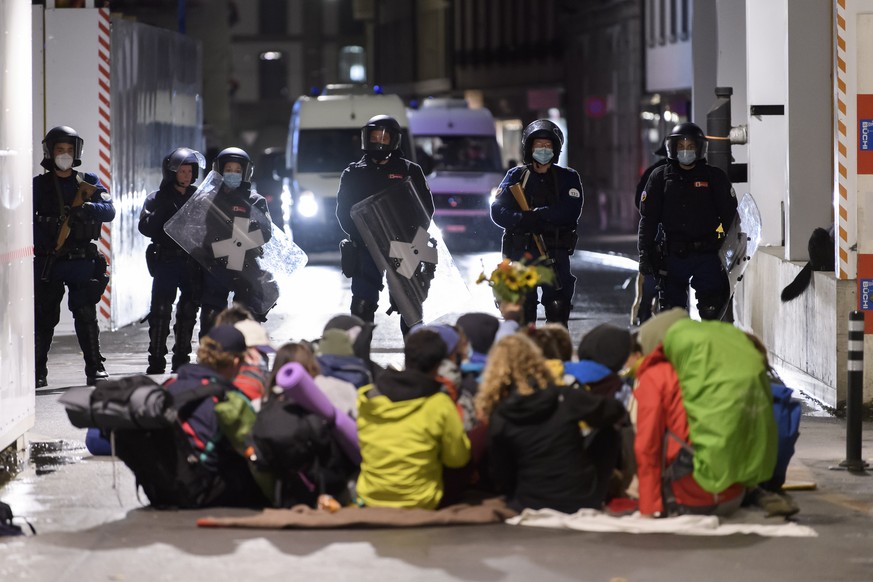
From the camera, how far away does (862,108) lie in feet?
41.7

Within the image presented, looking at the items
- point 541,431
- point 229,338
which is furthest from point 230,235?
point 541,431

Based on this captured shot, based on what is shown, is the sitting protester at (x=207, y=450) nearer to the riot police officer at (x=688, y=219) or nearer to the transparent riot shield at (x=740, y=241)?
the riot police officer at (x=688, y=219)

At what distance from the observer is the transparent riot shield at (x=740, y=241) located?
46.3 ft

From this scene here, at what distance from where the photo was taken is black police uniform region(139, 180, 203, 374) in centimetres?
1436

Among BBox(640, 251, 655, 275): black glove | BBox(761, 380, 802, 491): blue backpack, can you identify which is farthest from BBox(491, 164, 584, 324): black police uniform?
BBox(761, 380, 802, 491): blue backpack

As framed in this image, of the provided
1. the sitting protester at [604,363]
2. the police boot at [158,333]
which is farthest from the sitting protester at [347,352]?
the police boot at [158,333]

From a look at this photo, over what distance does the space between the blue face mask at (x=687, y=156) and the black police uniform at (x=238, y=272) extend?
10.5ft

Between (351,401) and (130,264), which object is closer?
(351,401)

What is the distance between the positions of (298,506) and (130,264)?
11081 millimetres

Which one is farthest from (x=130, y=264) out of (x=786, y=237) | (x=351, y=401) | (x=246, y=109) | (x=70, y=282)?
(x=246, y=109)

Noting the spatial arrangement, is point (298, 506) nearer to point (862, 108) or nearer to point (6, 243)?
point (6, 243)

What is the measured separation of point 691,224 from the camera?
543 inches

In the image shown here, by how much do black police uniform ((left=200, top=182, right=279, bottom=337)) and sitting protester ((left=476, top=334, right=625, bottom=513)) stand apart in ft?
17.8

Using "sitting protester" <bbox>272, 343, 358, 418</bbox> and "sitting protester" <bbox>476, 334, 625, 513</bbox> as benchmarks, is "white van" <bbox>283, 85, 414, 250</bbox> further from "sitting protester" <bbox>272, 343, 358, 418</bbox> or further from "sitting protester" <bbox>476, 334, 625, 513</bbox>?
"sitting protester" <bbox>476, 334, 625, 513</bbox>
